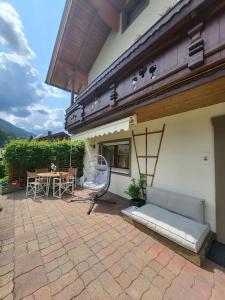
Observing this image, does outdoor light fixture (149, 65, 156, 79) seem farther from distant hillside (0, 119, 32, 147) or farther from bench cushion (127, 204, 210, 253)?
distant hillside (0, 119, 32, 147)

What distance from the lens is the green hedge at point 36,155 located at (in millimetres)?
8867

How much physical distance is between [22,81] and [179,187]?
46045 mm

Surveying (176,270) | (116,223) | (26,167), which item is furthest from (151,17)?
(26,167)

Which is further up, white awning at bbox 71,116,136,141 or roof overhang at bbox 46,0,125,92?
roof overhang at bbox 46,0,125,92

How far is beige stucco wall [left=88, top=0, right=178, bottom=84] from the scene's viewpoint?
6144 mm

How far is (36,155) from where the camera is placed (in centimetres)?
954

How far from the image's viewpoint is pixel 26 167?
30.6 feet

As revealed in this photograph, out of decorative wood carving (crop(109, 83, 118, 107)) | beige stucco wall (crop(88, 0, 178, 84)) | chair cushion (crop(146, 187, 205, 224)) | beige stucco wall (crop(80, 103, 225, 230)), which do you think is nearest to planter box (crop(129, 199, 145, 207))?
chair cushion (crop(146, 187, 205, 224))

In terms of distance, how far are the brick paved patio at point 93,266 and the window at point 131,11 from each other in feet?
29.9

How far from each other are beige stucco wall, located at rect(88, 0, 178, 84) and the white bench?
22.4ft

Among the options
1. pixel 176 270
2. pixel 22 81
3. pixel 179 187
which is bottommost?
pixel 176 270

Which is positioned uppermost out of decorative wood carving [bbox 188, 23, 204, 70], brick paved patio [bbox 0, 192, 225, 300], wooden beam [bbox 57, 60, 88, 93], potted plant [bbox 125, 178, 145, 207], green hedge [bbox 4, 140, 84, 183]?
wooden beam [bbox 57, 60, 88, 93]

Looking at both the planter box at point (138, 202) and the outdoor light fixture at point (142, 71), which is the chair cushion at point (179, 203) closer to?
the planter box at point (138, 202)

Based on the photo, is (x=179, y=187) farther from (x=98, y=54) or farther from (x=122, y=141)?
(x=98, y=54)
